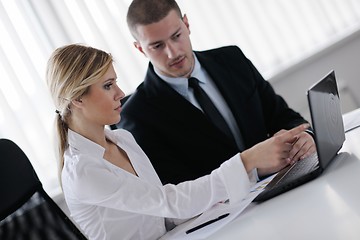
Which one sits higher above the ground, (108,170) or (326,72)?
(108,170)

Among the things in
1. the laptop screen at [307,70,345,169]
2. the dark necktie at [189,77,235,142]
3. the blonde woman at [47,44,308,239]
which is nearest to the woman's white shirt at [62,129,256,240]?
the blonde woman at [47,44,308,239]

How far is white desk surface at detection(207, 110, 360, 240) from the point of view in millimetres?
1148

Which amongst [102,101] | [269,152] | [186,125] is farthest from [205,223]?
[186,125]

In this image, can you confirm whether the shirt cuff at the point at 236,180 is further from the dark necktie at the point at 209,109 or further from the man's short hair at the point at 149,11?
the man's short hair at the point at 149,11

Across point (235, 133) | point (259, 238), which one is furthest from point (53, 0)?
point (259, 238)

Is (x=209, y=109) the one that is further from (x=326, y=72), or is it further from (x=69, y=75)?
(x=326, y=72)

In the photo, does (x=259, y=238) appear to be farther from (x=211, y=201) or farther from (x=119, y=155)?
(x=119, y=155)

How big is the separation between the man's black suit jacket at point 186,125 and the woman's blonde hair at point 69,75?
1.84ft

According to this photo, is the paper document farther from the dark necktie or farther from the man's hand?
the dark necktie

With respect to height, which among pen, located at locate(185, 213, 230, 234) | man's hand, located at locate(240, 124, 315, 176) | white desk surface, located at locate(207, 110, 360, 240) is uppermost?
man's hand, located at locate(240, 124, 315, 176)

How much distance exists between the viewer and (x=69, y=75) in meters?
1.82

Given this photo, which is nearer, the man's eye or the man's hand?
the man's hand

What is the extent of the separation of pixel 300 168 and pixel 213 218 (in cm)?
32

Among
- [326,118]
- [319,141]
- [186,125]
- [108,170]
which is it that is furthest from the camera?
[186,125]
